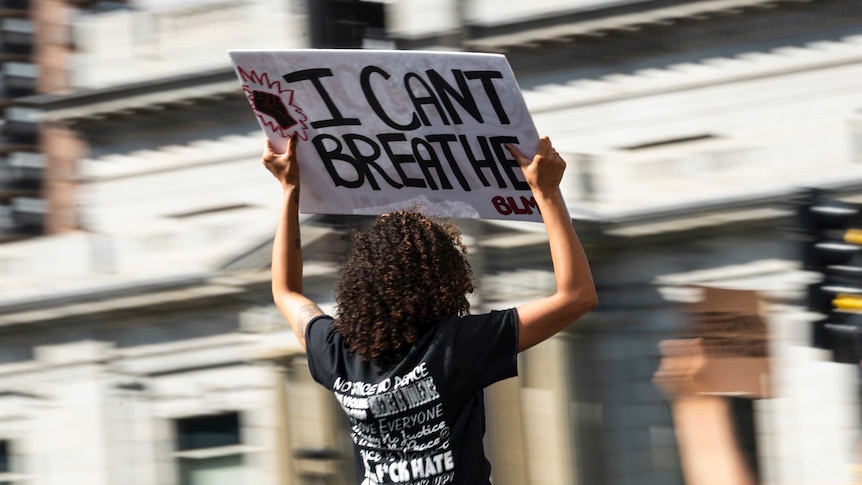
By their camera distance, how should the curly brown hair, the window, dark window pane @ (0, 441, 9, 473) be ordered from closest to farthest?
1. the curly brown hair
2. the window
3. dark window pane @ (0, 441, 9, 473)

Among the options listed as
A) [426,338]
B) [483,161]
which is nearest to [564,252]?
[426,338]

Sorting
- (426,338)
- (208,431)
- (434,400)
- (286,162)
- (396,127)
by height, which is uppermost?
(396,127)

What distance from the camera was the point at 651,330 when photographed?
1606 centimetres

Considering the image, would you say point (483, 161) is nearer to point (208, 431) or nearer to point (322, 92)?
point (322, 92)

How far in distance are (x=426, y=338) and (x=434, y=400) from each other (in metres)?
0.15

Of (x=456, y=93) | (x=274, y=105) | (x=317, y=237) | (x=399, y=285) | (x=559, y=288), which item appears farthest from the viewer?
(x=317, y=237)

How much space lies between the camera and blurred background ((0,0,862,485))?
50.5ft

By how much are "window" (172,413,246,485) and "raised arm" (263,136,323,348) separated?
585 inches

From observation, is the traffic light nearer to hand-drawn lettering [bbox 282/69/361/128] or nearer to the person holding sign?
hand-drawn lettering [bbox 282/69/361/128]

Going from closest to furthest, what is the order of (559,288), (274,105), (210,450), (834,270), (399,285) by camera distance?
(559,288), (399,285), (274,105), (834,270), (210,450)

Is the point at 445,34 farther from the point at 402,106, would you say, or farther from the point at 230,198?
the point at 402,106

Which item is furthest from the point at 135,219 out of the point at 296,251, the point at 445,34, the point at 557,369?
the point at 296,251

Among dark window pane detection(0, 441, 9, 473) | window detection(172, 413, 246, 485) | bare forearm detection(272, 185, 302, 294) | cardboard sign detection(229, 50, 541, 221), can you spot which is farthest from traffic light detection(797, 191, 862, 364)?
dark window pane detection(0, 441, 9, 473)

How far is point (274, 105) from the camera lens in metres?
3.80
